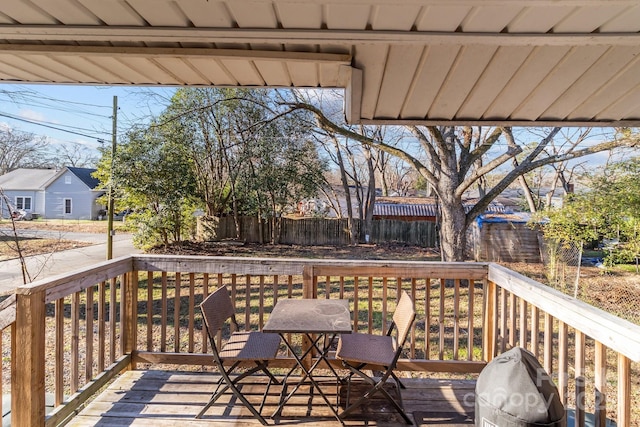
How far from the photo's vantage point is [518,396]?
155 centimetres

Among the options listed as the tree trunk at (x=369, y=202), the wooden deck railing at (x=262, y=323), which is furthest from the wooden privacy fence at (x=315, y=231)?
the wooden deck railing at (x=262, y=323)

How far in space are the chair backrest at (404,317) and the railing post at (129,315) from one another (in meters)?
2.07

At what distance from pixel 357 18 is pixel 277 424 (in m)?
2.23

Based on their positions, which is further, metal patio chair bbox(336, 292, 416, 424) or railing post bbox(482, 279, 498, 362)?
railing post bbox(482, 279, 498, 362)

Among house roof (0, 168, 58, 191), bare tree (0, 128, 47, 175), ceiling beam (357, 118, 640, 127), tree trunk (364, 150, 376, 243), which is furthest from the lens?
house roof (0, 168, 58, 191)

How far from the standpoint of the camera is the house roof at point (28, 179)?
85.5 feet

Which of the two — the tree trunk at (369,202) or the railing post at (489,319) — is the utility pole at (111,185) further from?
the railing post at (489,319)

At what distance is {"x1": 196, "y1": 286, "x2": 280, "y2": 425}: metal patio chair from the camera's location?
7.28 ft

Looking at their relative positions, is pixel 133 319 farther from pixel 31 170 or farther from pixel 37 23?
pixel 31 170

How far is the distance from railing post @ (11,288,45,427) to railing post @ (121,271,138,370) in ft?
3.04

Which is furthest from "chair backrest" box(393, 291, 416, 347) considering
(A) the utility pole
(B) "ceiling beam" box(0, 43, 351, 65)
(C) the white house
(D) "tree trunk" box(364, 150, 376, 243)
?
(C) the white house

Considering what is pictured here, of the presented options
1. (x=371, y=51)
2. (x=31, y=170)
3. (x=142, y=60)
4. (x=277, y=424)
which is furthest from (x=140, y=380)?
(x=31, y=170)

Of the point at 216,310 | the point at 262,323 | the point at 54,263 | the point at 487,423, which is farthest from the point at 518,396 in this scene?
the point at 54,263

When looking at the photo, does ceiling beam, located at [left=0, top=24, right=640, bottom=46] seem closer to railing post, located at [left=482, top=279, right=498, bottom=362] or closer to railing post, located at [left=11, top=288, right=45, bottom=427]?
railing post, located at [left=11, top=288, right=45, bottom=427]
